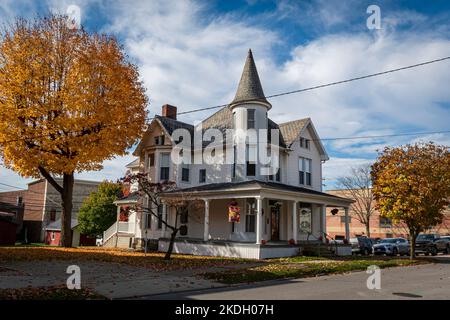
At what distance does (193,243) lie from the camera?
26578mm

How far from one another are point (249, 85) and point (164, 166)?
8766 mm

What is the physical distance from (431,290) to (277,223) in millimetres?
16101

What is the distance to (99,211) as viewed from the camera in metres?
48.7

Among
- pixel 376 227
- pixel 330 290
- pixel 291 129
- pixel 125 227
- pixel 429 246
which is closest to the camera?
pixel 330 290

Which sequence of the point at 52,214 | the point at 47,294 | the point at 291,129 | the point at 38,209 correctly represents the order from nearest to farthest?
the point at 47,294 < the point at 291,129 < the point at 52,214 < the point at 38,209

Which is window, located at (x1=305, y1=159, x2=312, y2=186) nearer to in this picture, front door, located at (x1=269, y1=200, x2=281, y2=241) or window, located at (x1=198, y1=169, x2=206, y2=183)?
front door, located at (x1=269, y1=200, x2=281, y2=241)

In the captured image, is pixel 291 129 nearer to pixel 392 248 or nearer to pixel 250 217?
pixel 250 217

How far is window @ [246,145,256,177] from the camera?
27.5m

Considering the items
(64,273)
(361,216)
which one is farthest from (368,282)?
(361,216)

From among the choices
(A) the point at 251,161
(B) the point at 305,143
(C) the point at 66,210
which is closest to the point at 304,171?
(B) the point at 305,143

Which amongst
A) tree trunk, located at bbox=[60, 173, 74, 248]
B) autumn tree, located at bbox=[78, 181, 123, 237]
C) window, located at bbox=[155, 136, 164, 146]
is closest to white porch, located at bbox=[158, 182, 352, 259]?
window, located at bbox=[155, 136, 164, 146]

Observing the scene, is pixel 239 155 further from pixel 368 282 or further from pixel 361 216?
pixel 361 216

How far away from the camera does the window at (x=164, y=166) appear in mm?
30734

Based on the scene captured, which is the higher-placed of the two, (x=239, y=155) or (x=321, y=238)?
(x=239, y=155)
